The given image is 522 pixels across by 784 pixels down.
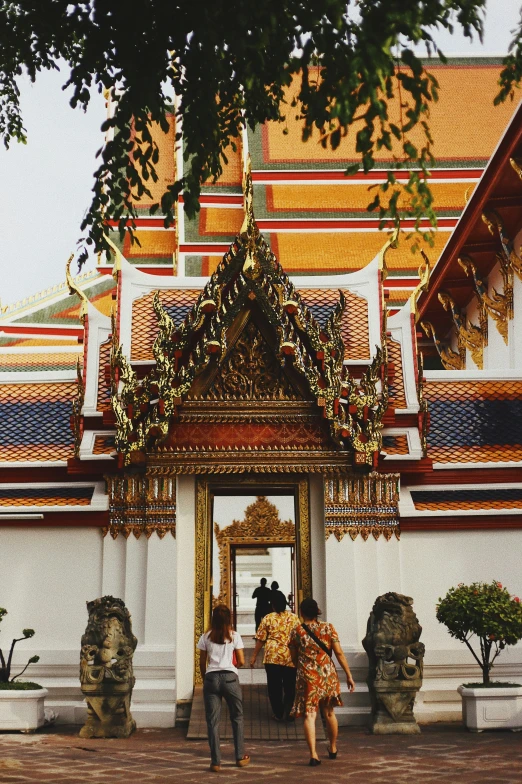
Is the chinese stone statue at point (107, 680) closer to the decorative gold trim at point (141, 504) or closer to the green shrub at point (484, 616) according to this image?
the decorative gold trim at point (141, 504)

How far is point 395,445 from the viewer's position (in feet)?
27.2

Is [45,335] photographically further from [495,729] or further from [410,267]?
[495,729]

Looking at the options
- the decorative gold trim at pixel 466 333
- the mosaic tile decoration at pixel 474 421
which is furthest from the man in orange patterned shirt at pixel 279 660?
the decorative gold trim at pixel 466 333

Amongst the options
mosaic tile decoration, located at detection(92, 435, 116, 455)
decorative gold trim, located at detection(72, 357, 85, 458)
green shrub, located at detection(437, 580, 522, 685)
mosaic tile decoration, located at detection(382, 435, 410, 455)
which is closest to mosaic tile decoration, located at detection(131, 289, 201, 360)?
decorative gold trim, located at detection(72, 357, 85, 458)

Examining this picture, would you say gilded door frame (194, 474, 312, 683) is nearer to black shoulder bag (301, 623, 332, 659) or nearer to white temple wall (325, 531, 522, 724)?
white temple wall (325, 531, 522, 724)

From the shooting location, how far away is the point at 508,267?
1221cm

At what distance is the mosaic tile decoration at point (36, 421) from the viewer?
28.3 ft

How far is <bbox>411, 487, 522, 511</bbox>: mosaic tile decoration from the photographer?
835 centimetres

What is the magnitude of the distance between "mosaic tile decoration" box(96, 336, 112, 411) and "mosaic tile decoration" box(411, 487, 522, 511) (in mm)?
2672

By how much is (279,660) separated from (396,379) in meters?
2.65

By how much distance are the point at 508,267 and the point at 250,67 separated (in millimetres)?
8343

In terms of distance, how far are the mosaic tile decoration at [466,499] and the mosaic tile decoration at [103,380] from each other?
2.67 metres

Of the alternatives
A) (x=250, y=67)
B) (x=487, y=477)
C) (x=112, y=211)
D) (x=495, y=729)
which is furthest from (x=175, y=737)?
(x=250, y=67)

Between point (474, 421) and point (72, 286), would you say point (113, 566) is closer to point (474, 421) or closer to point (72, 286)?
point (72, 286)
